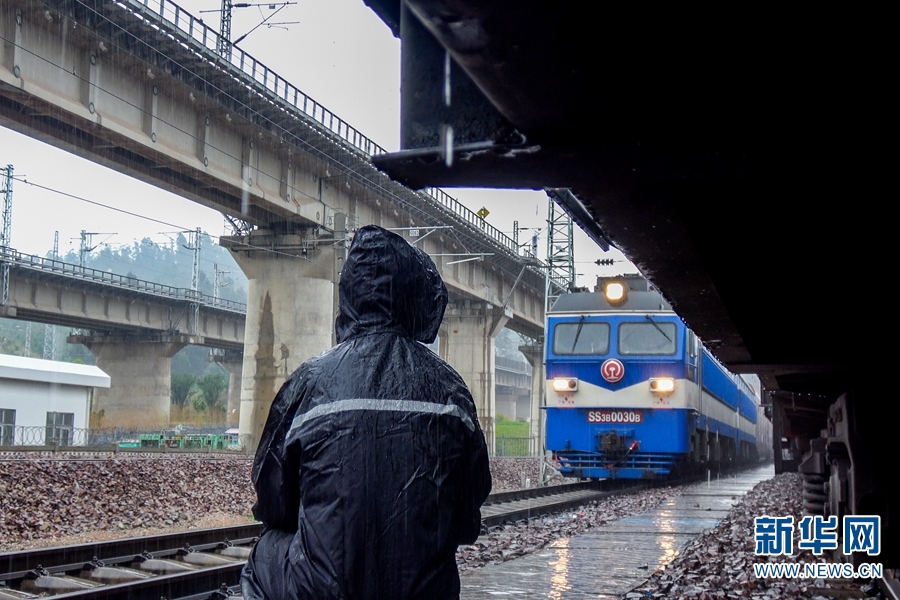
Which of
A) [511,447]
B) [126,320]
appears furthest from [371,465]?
[511,447]

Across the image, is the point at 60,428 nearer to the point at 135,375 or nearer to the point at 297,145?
the point at 135,375

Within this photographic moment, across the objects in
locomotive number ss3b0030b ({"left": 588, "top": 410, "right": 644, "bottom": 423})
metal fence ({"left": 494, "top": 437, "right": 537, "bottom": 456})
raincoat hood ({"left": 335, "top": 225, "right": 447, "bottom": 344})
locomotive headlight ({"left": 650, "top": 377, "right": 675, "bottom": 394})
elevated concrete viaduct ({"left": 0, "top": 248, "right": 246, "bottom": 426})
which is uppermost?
elevated concrete viaduct ({"left": 0, "top": 248, "right": 246, "bottom": 426})

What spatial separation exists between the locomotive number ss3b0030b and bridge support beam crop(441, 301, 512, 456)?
858 inches

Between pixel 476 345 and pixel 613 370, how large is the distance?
24003 mm

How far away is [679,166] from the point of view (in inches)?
90.6

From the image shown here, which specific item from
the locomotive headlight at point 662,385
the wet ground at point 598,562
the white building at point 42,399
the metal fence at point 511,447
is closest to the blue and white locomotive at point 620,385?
the locomotive headlight at point 662,385

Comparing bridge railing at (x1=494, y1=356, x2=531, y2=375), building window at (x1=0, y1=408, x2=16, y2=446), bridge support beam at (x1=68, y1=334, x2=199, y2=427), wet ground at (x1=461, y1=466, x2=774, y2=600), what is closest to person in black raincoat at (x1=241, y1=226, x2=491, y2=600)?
wet ground at (x1=461, y1=466, x2=774, y2=600)

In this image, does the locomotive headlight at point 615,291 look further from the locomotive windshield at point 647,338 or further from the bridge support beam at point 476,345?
the bridge support beam at point 476,345

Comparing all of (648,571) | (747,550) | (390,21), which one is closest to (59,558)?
(648,571)

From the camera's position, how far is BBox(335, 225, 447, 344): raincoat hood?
272 centimetres

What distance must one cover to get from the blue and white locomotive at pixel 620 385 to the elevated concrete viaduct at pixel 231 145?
2738 millimetres

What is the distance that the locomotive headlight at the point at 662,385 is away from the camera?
16750 mm

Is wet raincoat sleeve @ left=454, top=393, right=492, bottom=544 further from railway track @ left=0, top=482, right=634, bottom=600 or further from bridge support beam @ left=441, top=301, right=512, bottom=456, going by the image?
bridge support beam @ left=441, top=301, right=512, bottom=456

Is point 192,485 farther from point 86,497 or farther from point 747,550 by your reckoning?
point 747,550
